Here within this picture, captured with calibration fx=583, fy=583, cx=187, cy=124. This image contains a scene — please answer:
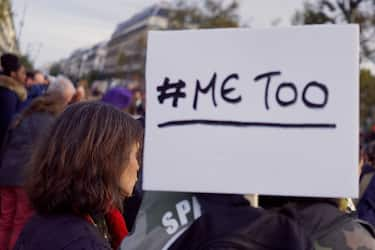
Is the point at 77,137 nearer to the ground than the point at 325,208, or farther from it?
farther from it

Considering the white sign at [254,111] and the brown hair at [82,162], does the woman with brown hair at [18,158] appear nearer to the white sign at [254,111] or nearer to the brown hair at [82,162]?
the brown hair at [82,162]

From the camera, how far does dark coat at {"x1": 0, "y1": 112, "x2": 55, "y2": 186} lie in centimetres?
427

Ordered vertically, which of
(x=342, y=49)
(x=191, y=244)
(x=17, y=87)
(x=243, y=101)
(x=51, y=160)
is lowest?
(x=191, y=244)

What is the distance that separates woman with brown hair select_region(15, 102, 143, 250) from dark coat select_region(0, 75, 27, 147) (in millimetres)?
3633

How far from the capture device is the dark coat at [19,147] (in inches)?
168

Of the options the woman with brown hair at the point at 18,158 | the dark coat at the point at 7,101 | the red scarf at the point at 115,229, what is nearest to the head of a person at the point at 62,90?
the woman with brown hair at the point at 18,158

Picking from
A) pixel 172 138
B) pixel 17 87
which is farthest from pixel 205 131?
pixel 17 87

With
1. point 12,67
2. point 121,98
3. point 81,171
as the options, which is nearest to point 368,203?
point 121,98

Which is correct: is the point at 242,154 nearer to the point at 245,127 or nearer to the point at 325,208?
the point at 245,127

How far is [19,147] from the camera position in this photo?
4324 mm

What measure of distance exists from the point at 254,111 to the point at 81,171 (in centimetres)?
63

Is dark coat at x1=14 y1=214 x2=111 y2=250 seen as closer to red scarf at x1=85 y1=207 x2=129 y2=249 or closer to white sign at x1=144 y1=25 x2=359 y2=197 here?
white sign at x1=144 y1=25 x2=359 y2=197

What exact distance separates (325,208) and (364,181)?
10.2 feet

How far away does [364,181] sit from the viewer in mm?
4211
